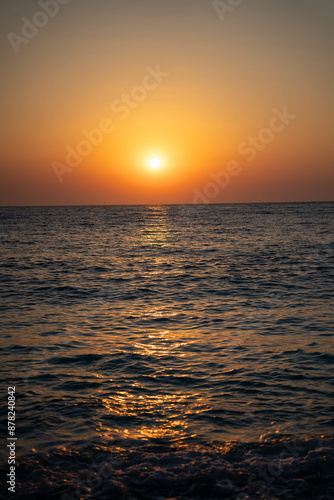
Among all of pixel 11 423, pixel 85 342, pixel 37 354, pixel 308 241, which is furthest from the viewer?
pixel 308 241

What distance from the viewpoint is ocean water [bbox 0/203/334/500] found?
20.1 feet

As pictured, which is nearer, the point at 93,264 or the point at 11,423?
the point at 11,423

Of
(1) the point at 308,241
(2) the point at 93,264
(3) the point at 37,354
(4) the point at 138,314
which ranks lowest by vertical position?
(3) the point at 37,354

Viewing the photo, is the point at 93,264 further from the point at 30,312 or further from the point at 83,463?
the point at 83,463

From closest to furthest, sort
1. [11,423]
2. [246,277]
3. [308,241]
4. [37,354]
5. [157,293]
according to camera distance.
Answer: [11,423]
[37,354]
[157,293]
[246,277]
[308,241]

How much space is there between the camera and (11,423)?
770 centimetres

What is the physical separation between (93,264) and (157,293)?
1191cm

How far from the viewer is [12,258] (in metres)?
34.1

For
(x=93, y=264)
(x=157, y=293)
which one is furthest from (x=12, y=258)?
(x=157, y=293)

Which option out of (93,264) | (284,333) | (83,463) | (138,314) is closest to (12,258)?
(93,264)

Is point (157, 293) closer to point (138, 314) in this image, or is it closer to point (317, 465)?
point (138, 314)

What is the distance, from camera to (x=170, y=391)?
360 inches

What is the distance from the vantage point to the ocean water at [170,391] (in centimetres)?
614

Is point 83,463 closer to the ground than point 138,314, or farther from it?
closer to the ground
